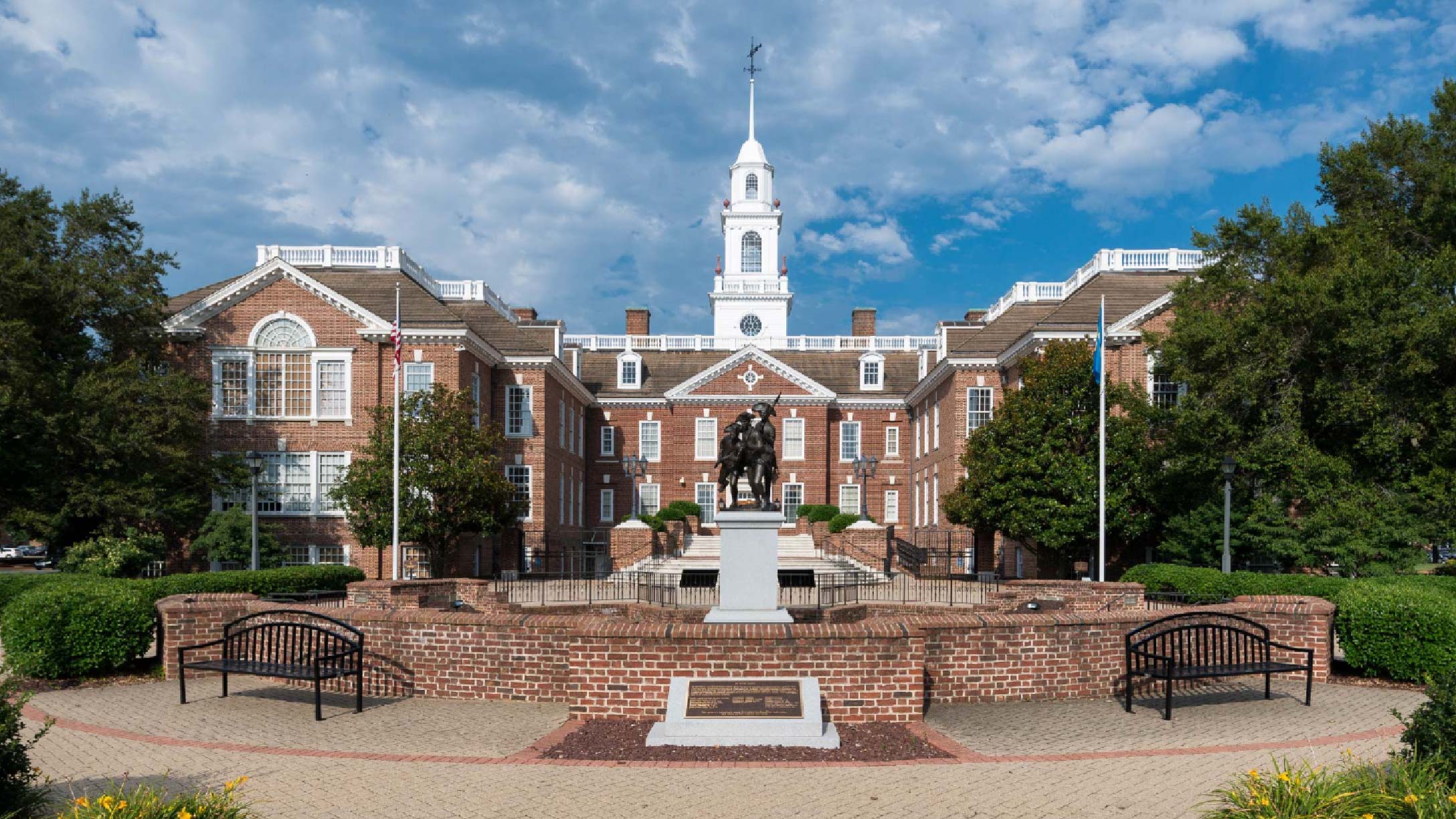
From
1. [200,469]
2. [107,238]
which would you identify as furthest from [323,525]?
[107,238]

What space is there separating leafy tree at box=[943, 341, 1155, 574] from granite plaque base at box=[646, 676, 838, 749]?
63.9ft

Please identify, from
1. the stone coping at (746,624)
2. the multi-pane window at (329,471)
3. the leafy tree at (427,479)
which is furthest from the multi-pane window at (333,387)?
the stone coping at (746,624)

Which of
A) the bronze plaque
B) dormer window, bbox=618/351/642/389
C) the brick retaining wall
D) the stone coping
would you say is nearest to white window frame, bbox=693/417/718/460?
dormer window, bbox=618/351/642/389

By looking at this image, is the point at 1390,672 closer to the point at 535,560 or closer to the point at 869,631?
the point at 869,631

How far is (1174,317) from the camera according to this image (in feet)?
96.7

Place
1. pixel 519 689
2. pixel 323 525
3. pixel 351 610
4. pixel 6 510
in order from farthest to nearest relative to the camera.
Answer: pixel 323 525 → pixel 6 510 → pixel 351 610 → pixel 519 689

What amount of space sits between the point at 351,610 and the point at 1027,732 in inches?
317

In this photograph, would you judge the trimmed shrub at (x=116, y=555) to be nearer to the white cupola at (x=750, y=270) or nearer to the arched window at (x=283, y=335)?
the arched window at (x=283, y=335)

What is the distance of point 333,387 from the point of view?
32.8 metres

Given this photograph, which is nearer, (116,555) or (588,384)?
(116,555)

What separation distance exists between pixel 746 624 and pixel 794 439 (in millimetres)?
38066

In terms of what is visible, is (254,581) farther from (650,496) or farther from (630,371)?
(630,371)

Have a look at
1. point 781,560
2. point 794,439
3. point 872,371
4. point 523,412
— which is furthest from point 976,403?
point 523,412

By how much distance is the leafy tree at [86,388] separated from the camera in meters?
26.1
